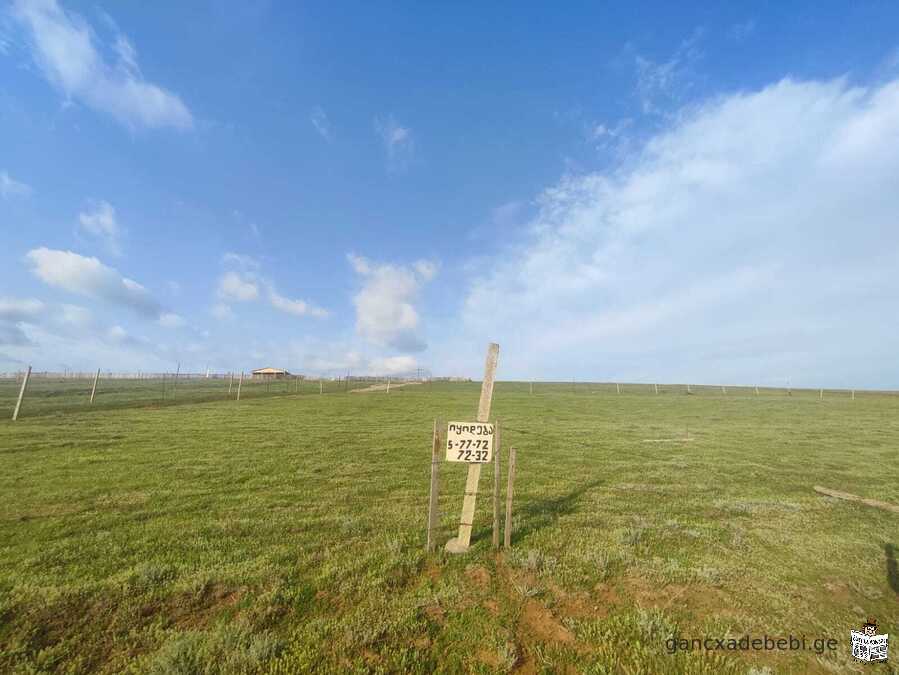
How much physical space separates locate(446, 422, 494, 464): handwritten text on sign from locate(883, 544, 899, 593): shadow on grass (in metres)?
7.06

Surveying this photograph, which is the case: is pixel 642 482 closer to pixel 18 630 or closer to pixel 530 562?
pixel 530 562

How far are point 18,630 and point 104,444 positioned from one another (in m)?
14.8

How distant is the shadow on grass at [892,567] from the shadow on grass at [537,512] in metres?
5.42

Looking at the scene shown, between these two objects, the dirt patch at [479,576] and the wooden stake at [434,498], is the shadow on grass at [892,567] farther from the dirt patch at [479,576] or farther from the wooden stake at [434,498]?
the wooden stake at [434,498]

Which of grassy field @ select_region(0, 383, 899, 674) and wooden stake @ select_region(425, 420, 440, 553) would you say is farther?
wooden stake @ select_region(425, 420, 440, 553)

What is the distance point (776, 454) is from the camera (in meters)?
18.4

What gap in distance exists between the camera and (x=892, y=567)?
7145mm

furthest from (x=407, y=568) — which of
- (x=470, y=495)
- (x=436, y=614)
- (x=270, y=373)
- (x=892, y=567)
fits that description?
(x=270, y=373)

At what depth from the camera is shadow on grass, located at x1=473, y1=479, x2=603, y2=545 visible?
27.1ft

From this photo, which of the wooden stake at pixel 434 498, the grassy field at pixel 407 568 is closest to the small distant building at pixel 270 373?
the grassy field at pixel 407 568

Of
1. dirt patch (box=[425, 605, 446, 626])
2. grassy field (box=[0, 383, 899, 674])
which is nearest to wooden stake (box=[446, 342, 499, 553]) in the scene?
grassy field (box=[0, 383, 899, 674])

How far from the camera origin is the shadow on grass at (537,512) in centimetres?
827

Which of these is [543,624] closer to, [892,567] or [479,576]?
[479,576]

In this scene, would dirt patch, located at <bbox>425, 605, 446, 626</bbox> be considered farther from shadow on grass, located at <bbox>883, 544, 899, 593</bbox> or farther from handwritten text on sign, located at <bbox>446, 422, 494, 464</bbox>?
shadow on grass, located at <bbox>883, 544, 899, 593</bbox>
